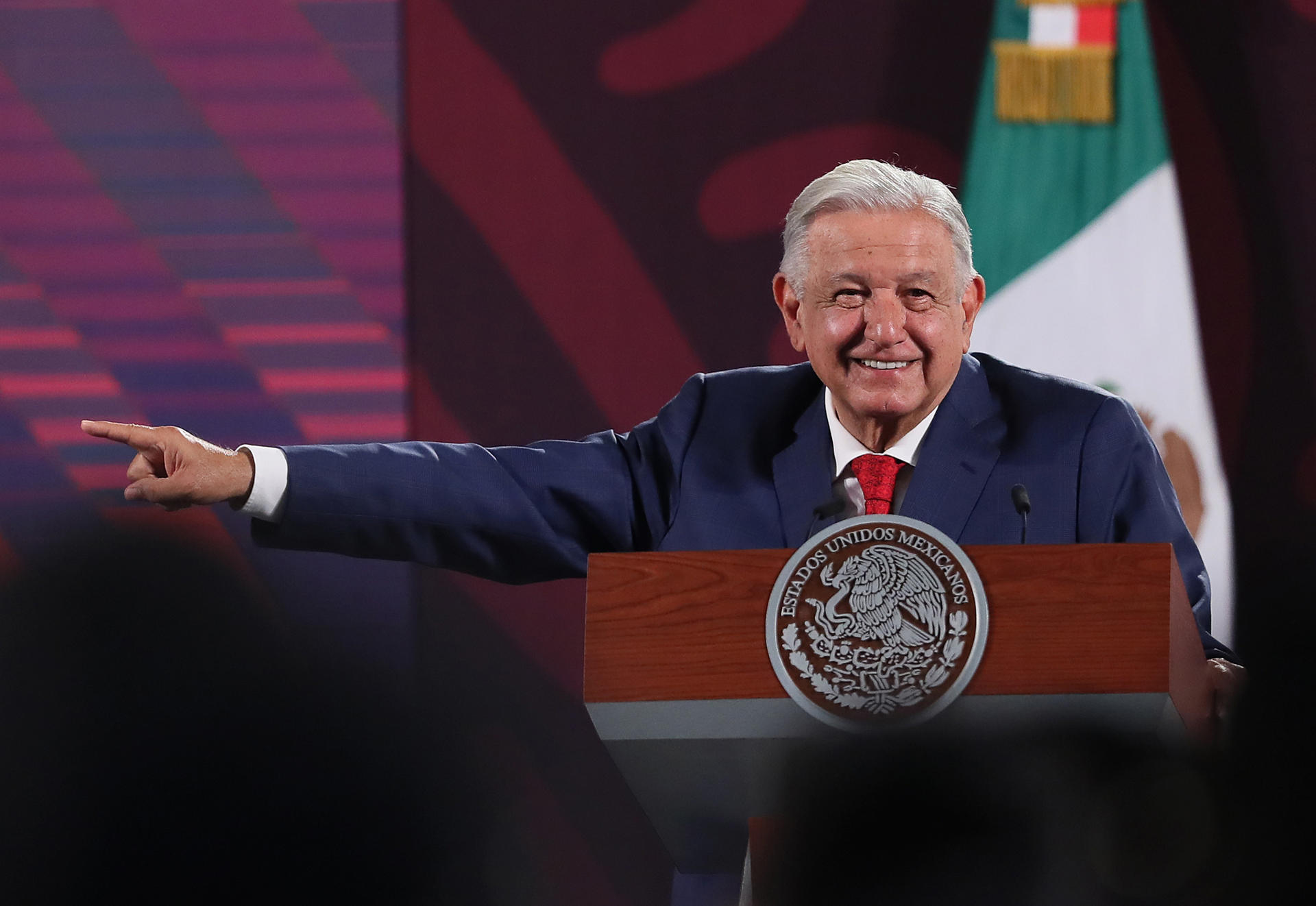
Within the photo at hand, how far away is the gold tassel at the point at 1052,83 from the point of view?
13.1 feet

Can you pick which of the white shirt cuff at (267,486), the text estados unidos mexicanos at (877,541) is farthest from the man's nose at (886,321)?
the white shirt cuff at (267,486)

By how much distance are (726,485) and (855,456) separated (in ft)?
0.53

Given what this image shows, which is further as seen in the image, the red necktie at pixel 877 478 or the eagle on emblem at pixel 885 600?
the red necktie at pixel 877 478

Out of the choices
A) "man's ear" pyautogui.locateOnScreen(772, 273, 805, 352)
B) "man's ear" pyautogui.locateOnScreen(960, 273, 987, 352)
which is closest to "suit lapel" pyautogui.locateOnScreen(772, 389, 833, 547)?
"man's ear" pyautogui.locateOnScreen(772, 273, 805, 352)

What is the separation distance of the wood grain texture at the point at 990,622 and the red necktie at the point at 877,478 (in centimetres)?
49

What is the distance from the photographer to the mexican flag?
12.7 feet

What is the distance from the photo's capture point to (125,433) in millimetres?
1907

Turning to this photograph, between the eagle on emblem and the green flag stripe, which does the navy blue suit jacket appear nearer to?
the eagle on emblem

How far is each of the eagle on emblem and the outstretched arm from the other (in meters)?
0.71

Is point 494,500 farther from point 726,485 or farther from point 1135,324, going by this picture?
point 1135,324

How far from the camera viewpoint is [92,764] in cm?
369

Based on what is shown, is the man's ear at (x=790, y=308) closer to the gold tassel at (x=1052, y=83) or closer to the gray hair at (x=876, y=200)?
the gray hair at (x=876, y=200)

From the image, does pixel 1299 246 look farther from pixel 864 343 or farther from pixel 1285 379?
pixel 864 343

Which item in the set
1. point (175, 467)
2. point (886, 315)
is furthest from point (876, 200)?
point (175, 467)
